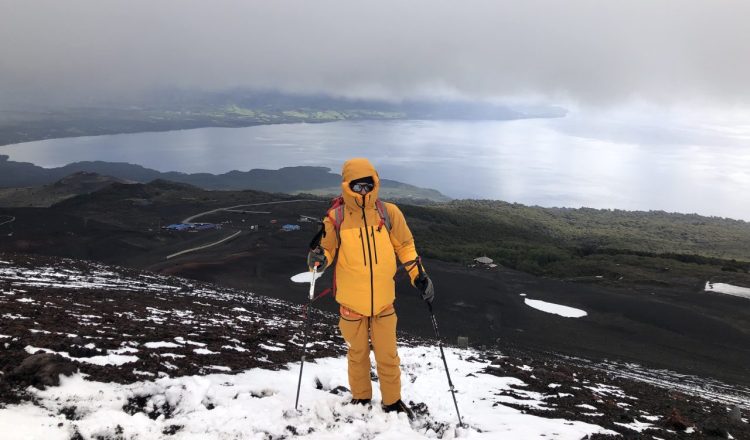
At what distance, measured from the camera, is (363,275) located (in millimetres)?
6043

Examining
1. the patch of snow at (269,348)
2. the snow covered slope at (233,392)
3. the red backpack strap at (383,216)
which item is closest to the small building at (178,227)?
the snow covered slope at (233,392)

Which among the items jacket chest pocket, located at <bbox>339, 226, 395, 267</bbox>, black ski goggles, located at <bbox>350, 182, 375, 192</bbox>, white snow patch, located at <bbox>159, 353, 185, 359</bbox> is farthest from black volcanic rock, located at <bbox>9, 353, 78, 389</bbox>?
black ski goggles, located at <bbox>350, 182, 375, 192</bbox>

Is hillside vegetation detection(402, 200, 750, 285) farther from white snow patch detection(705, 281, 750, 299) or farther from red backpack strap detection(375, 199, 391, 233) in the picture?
red backpack strap detection(375, 199, 391, 233)

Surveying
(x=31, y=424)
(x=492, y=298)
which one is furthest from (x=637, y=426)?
(x=492, y=298)

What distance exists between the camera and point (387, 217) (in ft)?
20.9

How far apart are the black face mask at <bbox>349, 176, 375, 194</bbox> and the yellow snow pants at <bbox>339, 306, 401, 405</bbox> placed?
5.48 ft

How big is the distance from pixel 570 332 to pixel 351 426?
24704 mm

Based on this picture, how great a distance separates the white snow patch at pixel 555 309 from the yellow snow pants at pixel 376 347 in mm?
27324

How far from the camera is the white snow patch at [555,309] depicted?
1204 inches

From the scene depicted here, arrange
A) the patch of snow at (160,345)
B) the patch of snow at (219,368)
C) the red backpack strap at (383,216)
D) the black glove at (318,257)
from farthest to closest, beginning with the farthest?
the patch of snow at (160,345) < the patch of snow at (219,368) < the red backpack strap at (383,216) < the black glove at (318,257)

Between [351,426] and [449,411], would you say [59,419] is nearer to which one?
[351,426]

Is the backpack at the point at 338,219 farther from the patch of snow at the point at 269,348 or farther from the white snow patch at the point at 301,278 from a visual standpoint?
the white snow patch at the point at 301,278

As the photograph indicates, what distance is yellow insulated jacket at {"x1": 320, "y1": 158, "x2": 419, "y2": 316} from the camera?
604cm

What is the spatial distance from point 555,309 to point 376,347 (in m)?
28.7
